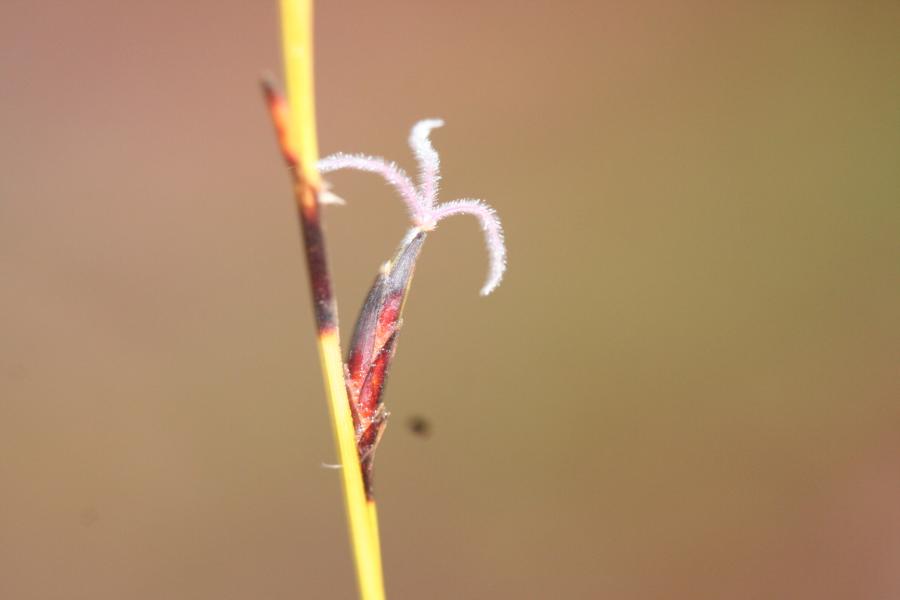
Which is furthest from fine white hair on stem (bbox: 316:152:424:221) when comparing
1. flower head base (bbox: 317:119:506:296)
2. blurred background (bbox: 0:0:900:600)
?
blurred background (bbox: 0:0:900:600)

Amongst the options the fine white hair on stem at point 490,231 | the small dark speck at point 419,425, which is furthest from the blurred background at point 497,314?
the fine white hair on stem at point 490,231

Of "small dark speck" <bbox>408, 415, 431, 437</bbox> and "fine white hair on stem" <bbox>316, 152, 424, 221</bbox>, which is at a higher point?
"fine white hair on stem" <bbox>316, 152, 424, 221</bbox>

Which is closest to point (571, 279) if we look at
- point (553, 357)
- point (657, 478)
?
point (553, 357)

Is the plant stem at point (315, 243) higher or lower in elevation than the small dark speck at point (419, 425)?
higher

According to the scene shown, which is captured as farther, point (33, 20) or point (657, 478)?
point (657, 478)

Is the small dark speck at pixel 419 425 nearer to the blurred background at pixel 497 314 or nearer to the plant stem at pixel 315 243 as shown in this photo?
the blurred background at pixel 497 314

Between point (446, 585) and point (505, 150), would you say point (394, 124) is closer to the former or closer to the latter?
point (505, 150)

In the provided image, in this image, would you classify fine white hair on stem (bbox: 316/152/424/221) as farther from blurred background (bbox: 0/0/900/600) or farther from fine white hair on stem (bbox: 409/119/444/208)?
blurred background (bbox: 0/0/900/600)
